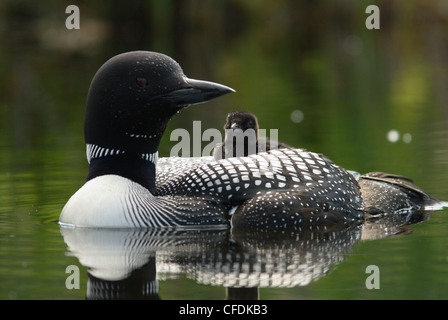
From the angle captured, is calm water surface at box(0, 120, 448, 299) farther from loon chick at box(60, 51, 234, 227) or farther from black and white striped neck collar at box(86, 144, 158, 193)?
black and white striped neck collar at box(86, 144, 158, 193)

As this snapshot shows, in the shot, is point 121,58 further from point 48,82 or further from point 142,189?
point 48,82

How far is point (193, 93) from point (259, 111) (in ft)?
20.6

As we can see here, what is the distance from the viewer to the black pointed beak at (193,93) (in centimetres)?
545

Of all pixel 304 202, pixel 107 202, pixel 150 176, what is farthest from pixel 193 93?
pixel 304 202

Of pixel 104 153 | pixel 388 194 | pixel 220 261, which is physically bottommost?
pixel 220 261

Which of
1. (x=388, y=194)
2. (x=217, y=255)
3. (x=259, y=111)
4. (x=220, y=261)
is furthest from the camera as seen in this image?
(x=259, y=111)

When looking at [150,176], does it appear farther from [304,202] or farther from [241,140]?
[241,140]

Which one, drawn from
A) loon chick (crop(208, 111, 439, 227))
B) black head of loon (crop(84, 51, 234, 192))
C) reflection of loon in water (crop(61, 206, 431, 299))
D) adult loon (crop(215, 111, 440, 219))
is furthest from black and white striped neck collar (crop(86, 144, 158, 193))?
adult loon (crop(215, 111, 440, 219))

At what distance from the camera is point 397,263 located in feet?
15.2

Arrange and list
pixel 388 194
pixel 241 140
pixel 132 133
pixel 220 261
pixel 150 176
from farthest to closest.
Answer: pixel 241 140 → pixel 388 194 → pixel 150 176 → pixel 132 133 → pixel 220 261

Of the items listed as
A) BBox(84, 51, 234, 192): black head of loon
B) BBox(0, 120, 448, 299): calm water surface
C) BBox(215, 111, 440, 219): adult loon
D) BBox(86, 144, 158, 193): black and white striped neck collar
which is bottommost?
BBox(0, 120, 448, 299): calm water surface

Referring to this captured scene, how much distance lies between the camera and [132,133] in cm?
552

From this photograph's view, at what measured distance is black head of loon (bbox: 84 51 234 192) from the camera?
5.45 m
